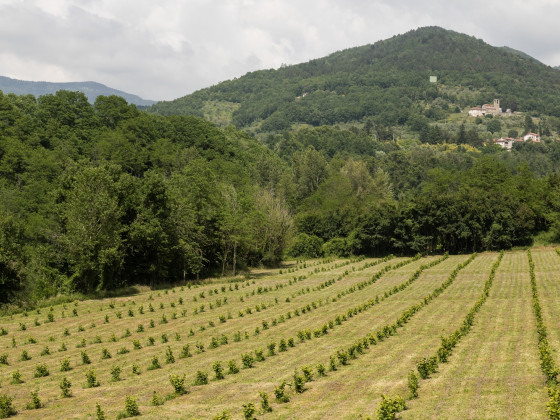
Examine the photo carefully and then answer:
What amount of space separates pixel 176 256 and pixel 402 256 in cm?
3976

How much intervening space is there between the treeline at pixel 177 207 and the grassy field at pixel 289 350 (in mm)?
6155

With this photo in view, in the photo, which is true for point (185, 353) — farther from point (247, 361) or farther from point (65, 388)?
point (65, 388)

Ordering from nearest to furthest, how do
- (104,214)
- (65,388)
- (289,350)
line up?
1. (65,388)
2. (289,350)
3. (104,214)

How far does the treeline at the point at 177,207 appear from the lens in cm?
4844

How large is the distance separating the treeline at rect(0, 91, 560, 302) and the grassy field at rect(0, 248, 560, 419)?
242 inches

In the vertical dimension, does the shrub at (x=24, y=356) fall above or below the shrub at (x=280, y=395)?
below

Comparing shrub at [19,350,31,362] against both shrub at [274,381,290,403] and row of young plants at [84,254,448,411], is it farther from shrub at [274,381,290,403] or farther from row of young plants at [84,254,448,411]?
shrub at [274,381,290,403]

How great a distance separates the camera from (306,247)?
88.8 meters

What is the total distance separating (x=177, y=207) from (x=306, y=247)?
35.9 meters

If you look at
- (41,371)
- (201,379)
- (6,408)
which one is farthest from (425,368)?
(41,371)

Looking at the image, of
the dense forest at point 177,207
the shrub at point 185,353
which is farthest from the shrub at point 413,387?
the dense forest at point 177,207

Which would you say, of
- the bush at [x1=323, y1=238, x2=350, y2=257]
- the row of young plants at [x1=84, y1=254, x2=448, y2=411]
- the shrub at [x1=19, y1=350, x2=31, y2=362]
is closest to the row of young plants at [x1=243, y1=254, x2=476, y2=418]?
the row of young plants at [x1=84, y1=254, x2=448, y2=411]

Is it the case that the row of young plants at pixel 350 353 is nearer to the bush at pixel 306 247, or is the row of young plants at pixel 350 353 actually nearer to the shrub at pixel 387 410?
the shrub at pixel 387 410

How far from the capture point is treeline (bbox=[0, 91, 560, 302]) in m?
48.4
